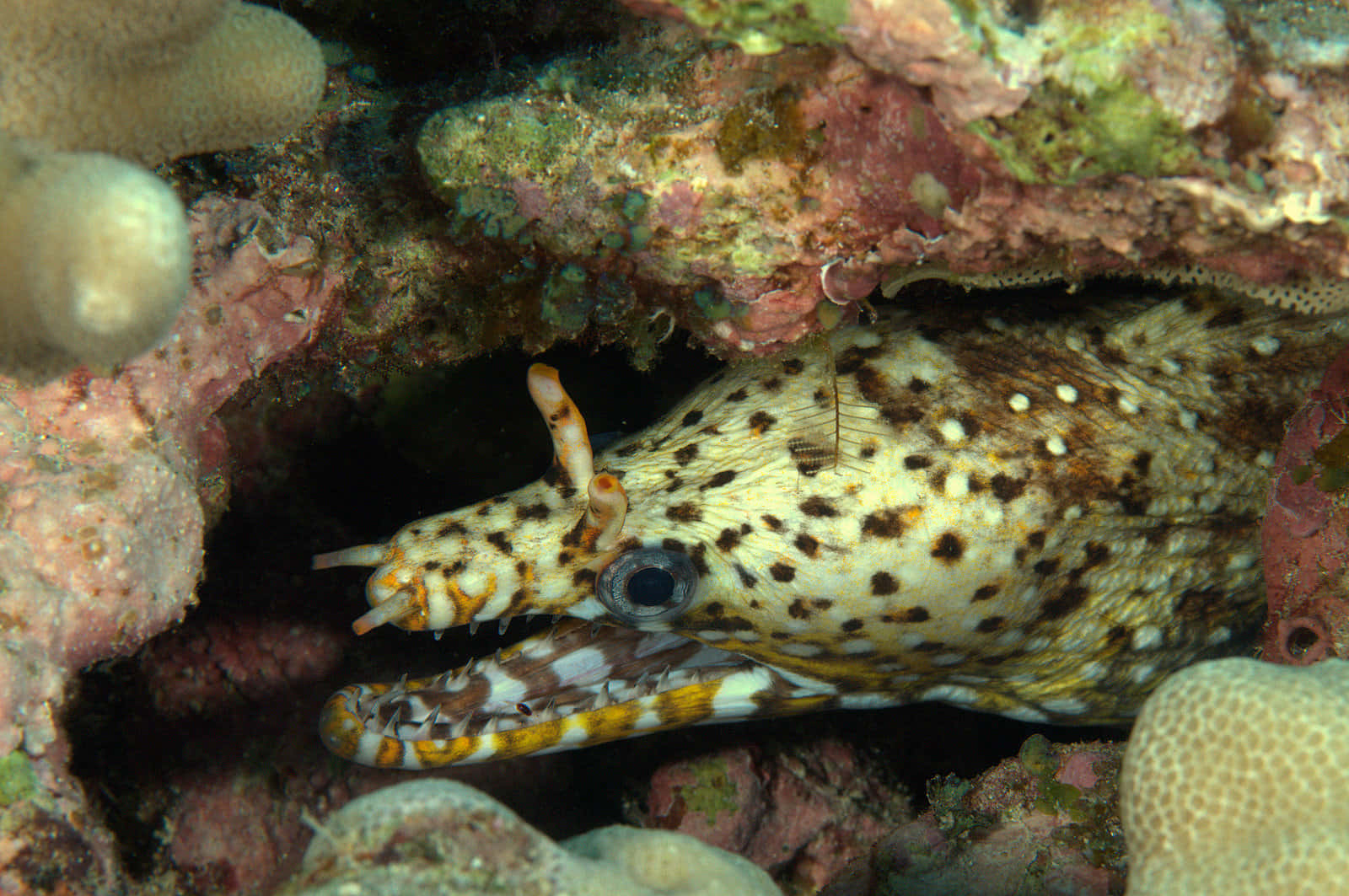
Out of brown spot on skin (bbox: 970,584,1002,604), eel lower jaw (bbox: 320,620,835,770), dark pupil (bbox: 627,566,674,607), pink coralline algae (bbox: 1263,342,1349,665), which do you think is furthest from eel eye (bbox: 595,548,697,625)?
pink coralline algae (bbox: 1263,342,1349,665)

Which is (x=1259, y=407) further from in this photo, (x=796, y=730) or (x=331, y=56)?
(x=331, y=56)

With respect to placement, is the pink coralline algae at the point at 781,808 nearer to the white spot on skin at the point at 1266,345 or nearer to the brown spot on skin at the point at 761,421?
the brown spot on skin at the point at 761,421

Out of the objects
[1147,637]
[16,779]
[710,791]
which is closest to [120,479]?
[16,779]

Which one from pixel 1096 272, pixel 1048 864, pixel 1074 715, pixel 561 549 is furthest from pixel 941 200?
pixel 1074 715

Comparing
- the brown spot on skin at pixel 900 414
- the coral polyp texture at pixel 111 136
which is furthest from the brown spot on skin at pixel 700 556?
the coral polyp texture at pixel 111 136

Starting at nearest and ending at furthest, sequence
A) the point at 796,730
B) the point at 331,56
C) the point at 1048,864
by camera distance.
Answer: the point at 1048,864 → the point at 331,56 → the point at 796,730

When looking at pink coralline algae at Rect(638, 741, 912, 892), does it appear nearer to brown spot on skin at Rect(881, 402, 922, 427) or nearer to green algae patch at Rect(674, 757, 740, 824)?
green algae patch at Rect(674, 757, 740, 824)
